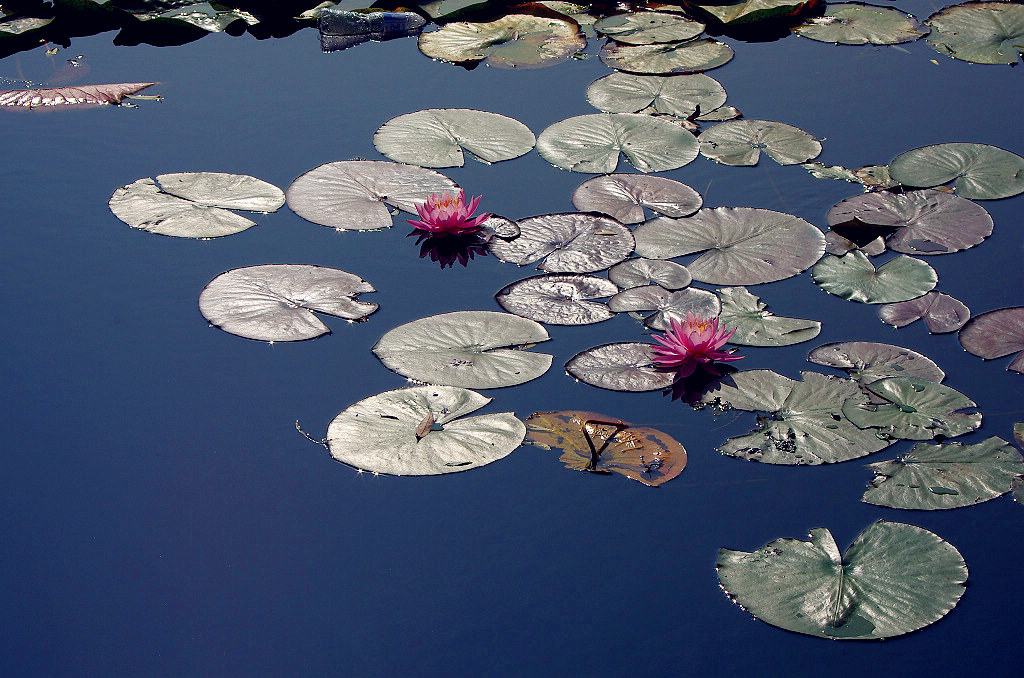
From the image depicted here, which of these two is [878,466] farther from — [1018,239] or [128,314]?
[128,314]

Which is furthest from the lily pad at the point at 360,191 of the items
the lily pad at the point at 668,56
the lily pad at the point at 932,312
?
the lily pad at the point at 932,312

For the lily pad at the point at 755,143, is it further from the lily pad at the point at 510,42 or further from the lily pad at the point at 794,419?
the lily pad at the point at 794,419

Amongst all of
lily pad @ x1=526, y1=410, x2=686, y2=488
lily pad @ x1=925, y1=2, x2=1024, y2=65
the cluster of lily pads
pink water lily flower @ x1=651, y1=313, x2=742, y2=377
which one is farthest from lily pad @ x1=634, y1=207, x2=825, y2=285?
lily pad @ x1=925, y1=2, x2=1024, y2=65

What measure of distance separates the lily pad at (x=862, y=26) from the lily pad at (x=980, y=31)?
0.12 metres

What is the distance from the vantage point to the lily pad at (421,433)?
243 cm

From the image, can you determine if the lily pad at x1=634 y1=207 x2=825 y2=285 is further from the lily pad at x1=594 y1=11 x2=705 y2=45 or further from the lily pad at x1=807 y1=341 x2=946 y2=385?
the lily pad at x1=594 y1=11 x2=705 y2=45

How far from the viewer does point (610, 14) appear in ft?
16.6

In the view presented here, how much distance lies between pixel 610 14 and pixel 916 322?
2927 mm

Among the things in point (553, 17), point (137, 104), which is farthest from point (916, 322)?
point (137, 104)

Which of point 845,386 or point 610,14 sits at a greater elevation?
point 610,14

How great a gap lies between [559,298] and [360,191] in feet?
3.45

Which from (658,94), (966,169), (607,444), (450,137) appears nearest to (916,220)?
(966,169)

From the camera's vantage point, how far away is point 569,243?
325 cm

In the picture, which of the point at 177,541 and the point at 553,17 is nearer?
the point at 177,541
